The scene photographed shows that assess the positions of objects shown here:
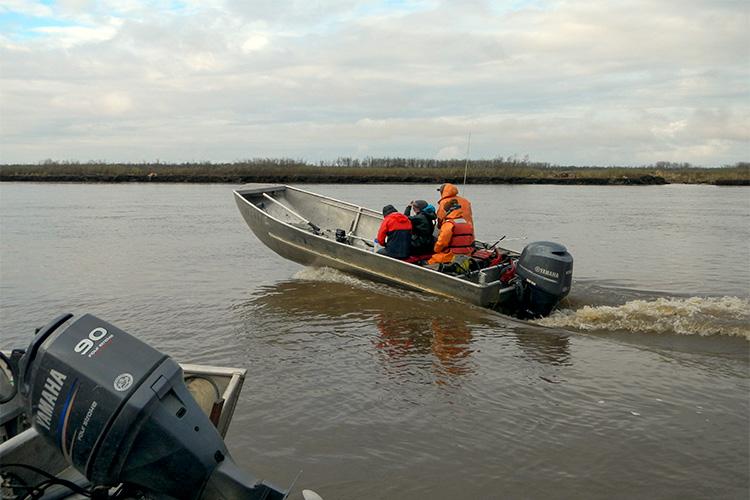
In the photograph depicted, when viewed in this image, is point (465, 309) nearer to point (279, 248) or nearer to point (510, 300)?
point (510, 300)

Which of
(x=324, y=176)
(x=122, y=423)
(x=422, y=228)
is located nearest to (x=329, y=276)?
(x=422, y=228)

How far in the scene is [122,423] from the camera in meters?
2.71

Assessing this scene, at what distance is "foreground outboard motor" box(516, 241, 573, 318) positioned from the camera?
26.7 ft

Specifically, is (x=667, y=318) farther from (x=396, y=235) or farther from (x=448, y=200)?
(x=396, y=235)

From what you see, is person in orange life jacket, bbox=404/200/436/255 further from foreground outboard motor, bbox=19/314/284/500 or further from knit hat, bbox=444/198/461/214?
foreground outboard motor, bbox=19/314/284/500

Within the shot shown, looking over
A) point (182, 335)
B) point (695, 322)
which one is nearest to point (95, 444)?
point (182, 335)

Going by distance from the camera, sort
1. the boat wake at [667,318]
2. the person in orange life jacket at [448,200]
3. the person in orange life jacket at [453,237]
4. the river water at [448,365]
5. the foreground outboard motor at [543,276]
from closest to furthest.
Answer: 1. the river water at [448,365]
2. the boat wake at [667,318]
3. the foreground outboard motor at [543,276]
4. the person in orange life jacket at [453,237]
5. the person in orange life jacket at [448,200]

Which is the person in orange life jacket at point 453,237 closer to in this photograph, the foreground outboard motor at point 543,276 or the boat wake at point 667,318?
the foreground outboard motor at point 543,276

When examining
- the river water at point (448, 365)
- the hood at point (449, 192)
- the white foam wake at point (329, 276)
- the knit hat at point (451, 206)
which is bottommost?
the river water at point (448, 365)

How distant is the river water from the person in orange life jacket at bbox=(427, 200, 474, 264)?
0.70 m

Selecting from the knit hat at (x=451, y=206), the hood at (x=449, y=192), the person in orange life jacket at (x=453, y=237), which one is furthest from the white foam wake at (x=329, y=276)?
the hood at (x=449, y=192)

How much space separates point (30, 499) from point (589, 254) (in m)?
13.3

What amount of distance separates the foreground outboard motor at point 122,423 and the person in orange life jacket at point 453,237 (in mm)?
6658

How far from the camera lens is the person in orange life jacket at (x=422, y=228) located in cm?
971
